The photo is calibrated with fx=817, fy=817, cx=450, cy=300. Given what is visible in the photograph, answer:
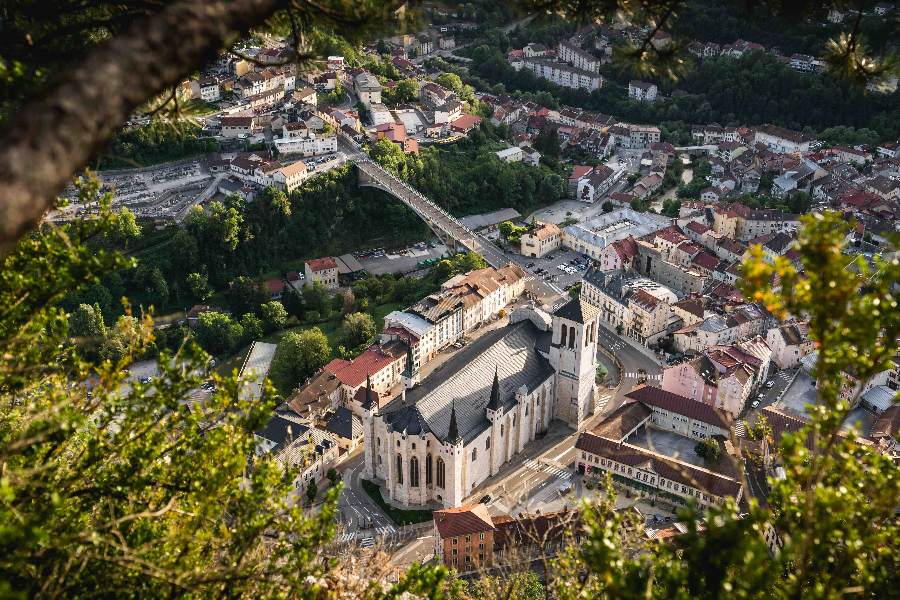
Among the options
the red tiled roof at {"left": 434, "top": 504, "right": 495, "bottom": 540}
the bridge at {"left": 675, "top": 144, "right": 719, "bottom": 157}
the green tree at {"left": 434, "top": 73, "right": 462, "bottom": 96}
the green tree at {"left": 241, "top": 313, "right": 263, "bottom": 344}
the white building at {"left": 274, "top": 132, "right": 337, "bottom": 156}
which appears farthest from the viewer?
the green tree at {"left": 434, "top": 73, "right": 462, "bottom": 96}

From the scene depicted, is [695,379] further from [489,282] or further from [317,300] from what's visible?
[317,300]

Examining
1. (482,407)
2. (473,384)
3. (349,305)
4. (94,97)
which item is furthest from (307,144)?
(94,97)

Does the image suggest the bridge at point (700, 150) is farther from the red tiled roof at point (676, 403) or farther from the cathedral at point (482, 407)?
the cathedral at point (482, 407)

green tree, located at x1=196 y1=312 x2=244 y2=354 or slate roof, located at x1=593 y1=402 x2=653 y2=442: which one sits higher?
slate roof, located at x1=593 y1=402 x2=653 y2=442

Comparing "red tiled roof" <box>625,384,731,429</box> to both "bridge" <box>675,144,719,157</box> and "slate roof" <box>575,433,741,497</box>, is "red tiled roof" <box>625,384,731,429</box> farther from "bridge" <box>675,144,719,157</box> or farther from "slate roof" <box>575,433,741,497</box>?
"bridge" <box>675,144,719,157</box>

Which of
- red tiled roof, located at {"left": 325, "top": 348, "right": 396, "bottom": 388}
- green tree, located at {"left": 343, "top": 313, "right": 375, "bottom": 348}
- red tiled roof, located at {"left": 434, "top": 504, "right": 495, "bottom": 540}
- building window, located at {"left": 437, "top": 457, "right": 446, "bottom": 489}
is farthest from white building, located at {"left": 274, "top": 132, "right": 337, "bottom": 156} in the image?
red tiled roof, located at {"left": 434, "top": 504, "right": 495, "bottom": 540}
